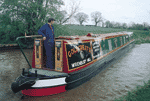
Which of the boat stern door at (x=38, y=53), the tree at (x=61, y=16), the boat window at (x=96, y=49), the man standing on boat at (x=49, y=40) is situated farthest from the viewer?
the tree at (x=61, y=16)

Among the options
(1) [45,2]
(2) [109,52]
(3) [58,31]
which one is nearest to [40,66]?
(2) [109,52]

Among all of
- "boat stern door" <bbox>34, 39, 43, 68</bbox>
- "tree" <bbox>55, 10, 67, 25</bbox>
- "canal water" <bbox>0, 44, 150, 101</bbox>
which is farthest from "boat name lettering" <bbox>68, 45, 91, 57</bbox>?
"tree" <bbox>55, 10, 67, 25</bbox>

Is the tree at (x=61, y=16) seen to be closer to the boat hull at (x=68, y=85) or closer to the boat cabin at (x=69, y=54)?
the boat cabin at (x=69, y=54)

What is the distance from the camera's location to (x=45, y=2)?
15992mm

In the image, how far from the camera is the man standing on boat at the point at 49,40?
4.50m

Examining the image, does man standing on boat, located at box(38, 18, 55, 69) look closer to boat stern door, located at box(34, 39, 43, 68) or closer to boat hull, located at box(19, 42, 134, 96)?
boat stern door, located at box(34, 39, 43, 68)

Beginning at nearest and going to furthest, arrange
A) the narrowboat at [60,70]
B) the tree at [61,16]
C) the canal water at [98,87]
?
the narrowboat at [60,70] < the canal water at [98,87] < the tree at [61,16]

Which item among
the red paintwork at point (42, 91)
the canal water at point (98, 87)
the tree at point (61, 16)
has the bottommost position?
the canal water at point (98, 87)

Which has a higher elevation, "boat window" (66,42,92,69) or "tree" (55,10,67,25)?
"tree" (55,10,67,25)

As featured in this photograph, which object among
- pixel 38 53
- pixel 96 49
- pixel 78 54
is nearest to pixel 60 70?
pixel 78 54

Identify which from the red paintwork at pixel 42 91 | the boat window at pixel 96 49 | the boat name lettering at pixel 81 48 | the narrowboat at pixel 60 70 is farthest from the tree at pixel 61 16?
the red paintwork at pixel 42 91

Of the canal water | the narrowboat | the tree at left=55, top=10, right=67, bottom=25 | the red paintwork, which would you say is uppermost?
the tree at left=55, top=10, right=67, bottom=25

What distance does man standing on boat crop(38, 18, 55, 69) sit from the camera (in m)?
4.50

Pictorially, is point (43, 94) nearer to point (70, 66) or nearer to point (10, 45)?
point (70, 66)
